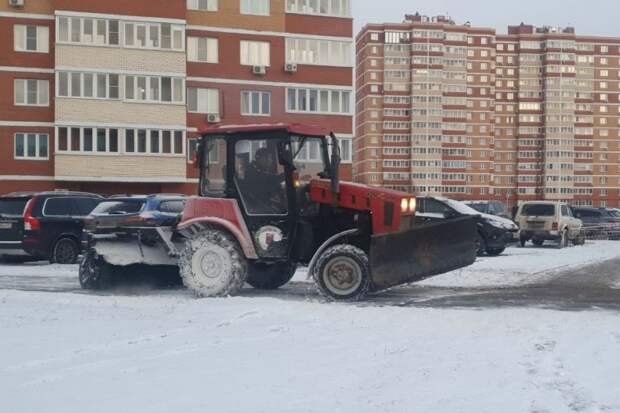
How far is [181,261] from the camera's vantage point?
41.8 ft

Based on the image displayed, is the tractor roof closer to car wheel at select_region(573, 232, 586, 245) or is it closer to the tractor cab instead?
the tractor cab

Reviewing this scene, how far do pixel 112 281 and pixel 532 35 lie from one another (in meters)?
125

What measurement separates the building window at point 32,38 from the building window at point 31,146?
455 cm

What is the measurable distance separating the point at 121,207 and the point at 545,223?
1984 centimetres

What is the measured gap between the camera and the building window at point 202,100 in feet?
147

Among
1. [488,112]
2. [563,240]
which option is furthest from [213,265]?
[488,112]

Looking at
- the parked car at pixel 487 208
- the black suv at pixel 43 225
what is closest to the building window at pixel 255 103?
the parked car at pixel 487 208

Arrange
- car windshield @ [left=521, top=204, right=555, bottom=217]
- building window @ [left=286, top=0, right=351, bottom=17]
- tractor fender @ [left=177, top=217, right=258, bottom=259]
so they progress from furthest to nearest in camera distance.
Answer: building window @ [left=286, top=0, right=351, bottom=17] → car windshield @ [left=521, top=204, right=555, bottom=217] → tractor fender @ [left=177, top=217, right=258, bottom=259]

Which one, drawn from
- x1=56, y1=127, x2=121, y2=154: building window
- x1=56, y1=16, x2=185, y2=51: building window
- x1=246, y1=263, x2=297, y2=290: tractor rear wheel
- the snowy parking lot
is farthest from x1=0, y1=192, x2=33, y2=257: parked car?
x1=56, y1=16, x2=185, y2=51: building window

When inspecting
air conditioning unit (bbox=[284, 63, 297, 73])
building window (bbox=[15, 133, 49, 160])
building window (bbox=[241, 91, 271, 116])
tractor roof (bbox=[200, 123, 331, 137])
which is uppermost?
air conditioning unit (bbox=[284, 63, 297, 73])

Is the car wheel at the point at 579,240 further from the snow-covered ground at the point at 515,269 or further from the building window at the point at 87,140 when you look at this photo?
the building window at the point at 87,140

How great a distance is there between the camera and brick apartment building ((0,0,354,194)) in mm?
41281

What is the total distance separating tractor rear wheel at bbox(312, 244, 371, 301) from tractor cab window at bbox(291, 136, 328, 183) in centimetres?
128

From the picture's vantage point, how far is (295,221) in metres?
12.4
